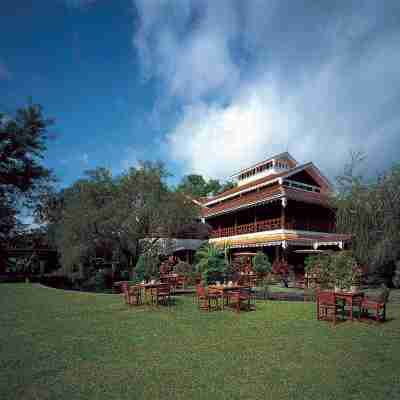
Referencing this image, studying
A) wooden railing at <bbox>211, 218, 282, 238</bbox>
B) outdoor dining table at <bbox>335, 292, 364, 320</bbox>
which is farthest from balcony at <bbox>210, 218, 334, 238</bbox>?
outdoor dining table at <bbox>335, 292, 364, 320</bbox>

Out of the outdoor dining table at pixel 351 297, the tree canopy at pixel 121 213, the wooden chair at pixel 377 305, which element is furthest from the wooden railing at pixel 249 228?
the outdoor dining table at pixel 351 297

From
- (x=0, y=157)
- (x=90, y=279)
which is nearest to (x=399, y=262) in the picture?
(x=90, y=279)

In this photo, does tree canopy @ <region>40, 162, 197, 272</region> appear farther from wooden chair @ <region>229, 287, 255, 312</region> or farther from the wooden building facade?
wooden chair @ <region>229, 287, 255, 312</region>

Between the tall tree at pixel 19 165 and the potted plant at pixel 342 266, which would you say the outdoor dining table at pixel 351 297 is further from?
the tall tree at pixel 19 165

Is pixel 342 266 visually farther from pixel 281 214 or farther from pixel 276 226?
pixel 281 214

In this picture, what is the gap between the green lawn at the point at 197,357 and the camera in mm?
4320

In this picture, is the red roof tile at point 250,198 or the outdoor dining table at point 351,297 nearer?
the outdoor dining table at point 351,297

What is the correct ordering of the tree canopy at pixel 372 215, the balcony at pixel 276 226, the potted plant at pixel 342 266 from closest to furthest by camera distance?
the potted plant at pixel 342 266
the tree canopy at pixel 372 215
the balcony at pixel 276 226

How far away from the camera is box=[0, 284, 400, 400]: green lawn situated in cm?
432

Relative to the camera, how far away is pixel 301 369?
5.03 meters

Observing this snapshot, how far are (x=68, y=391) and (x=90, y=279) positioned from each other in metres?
19.4

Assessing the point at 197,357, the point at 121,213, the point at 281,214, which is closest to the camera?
the point at 197,357

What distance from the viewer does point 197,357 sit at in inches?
222

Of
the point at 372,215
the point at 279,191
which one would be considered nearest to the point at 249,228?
the point at 279,191
